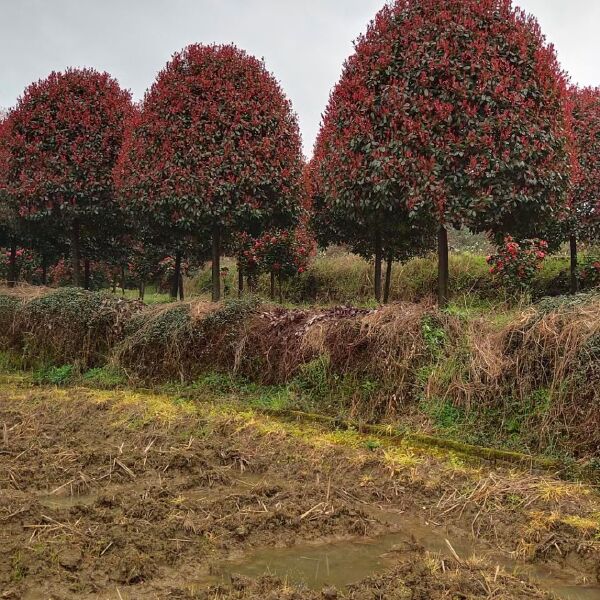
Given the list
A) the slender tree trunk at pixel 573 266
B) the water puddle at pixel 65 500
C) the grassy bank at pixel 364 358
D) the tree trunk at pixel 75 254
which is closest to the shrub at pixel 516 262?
the slender tree trunk at pixel 573 266

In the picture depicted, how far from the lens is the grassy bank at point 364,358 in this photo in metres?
5.47

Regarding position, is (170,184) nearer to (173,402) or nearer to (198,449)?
(173,402)

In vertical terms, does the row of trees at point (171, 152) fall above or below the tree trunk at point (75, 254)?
above

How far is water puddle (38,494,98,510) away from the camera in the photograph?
4281mm

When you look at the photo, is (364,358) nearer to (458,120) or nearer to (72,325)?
(458,120)

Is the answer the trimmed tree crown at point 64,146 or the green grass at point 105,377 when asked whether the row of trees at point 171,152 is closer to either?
the trimmed tree crown at point 64,146

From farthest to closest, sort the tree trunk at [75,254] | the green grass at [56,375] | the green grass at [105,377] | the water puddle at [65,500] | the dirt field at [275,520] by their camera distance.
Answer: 1. the tree trunk at [75,254]
2. the green grass at [56,375]
3. the green grass at [105,377]
4. the water puddle at [65,500]
5. the dirt field at [275,520]

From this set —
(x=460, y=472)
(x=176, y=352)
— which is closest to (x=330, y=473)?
(x=460, y=472)

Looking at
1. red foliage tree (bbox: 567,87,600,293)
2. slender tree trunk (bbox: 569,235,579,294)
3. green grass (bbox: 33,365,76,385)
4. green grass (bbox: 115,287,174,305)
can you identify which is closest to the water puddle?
green grass (bbox: 33,365,76,385)

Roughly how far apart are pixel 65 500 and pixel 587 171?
394 inches

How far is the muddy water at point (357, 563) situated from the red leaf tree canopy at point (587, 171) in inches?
334

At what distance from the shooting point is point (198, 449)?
5527mm

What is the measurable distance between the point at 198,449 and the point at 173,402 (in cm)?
198

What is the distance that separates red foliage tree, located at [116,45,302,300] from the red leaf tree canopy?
509 cm
